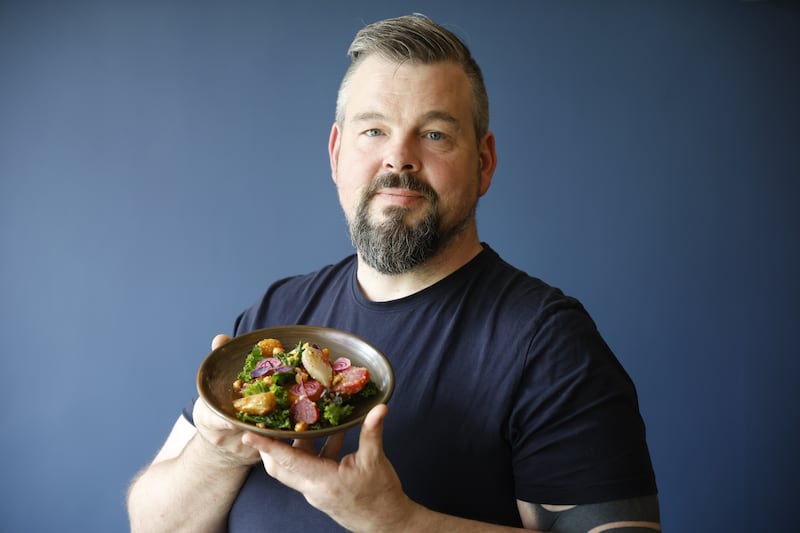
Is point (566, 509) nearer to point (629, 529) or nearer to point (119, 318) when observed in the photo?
point (629, 529)

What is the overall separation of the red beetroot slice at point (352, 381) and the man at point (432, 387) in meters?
0.08

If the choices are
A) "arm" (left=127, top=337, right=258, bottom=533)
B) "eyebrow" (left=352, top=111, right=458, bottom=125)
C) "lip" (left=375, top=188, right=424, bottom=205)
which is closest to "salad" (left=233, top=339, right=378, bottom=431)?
"arm" (left=127, top=337, right=258, bottom=533)

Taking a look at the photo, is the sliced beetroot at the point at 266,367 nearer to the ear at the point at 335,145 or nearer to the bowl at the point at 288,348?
the bowl at the point at 288,348

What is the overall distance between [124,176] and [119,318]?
0.54 meters

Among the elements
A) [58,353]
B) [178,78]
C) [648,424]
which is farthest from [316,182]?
[648,424]

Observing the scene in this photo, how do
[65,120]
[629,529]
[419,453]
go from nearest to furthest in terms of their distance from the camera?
1. [629,529]
2. [419,453]
3. [65,120]

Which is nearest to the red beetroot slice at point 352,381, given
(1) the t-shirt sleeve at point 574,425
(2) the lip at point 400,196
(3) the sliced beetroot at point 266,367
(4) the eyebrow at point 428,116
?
(3) the sliced beetroot at point 266,367

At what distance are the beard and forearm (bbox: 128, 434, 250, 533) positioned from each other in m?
0.51

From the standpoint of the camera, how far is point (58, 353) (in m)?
2.35

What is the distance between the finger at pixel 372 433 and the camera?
90 centimetres

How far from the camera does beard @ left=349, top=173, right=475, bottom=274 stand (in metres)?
1.33

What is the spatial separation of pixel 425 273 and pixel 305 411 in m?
0.51

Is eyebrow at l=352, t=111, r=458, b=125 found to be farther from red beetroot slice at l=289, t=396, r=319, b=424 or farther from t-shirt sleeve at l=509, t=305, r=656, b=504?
red beetroot slice at l=289, t=396, r=319, b=424

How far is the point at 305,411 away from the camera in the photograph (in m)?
0.97
